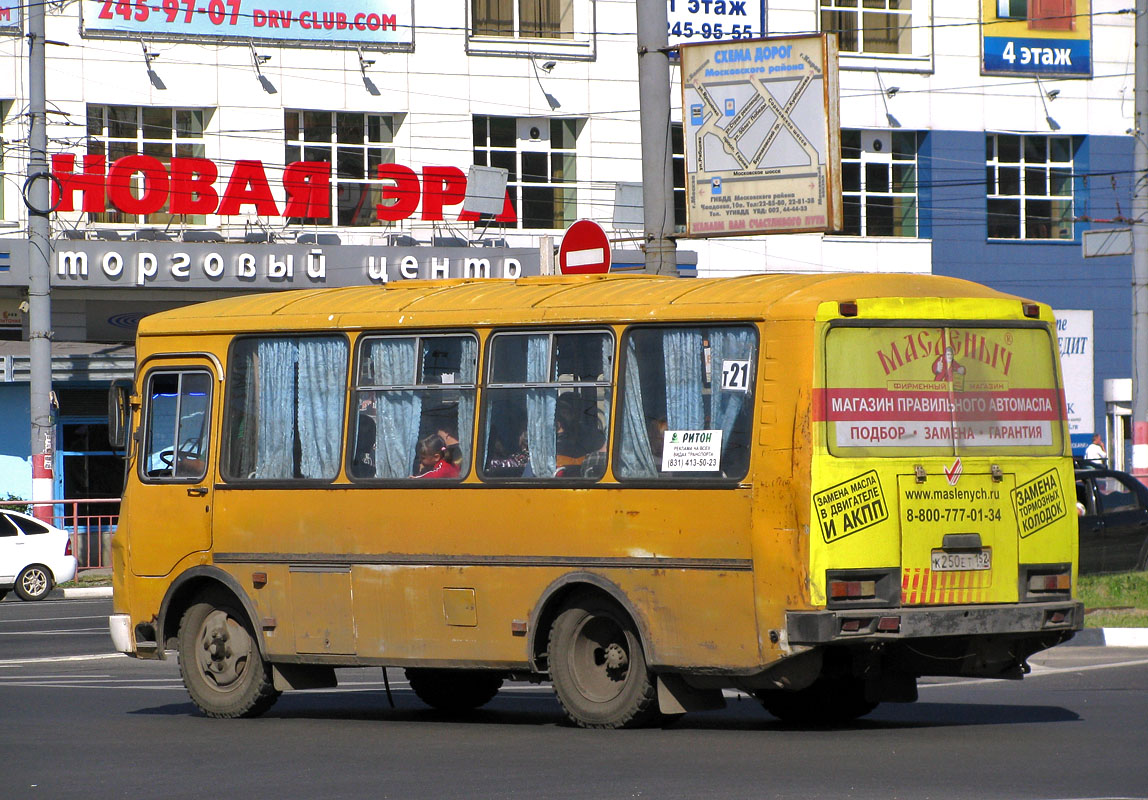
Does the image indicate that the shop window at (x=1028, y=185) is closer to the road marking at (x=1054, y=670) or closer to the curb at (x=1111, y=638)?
the curb at (x=1111, y=638)

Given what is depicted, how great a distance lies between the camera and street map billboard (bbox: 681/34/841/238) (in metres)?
14.3

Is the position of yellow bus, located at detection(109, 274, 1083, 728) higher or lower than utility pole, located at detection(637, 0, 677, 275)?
lower

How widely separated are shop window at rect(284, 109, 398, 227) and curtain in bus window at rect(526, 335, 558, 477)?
968 inches

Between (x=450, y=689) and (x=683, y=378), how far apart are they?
129 inches

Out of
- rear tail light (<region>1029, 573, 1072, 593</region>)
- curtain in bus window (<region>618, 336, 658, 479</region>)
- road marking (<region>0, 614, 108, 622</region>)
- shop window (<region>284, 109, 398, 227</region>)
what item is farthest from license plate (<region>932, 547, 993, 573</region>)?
shop window (<region>284, 109, 398, 227</region>)

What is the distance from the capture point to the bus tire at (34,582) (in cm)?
2712

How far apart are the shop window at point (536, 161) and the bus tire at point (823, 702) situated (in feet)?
84.5

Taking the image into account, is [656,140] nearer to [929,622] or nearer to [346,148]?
[929,622]

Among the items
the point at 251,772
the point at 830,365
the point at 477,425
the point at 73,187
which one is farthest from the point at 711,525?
the point at 73,187

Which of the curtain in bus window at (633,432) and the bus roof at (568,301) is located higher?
the bus roof at (568,301)

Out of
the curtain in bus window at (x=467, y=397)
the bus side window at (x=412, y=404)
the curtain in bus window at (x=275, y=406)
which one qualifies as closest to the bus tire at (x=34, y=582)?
the curtain in bus window at (x=275, y=406)

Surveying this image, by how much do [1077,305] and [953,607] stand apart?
107 feet

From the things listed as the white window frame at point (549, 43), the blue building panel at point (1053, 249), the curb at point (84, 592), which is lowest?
the curb at point (84, 592)

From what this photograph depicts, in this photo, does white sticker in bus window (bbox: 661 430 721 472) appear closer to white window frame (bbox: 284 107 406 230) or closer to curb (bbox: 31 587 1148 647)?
curb (bbox: 31 587 1148 647)
